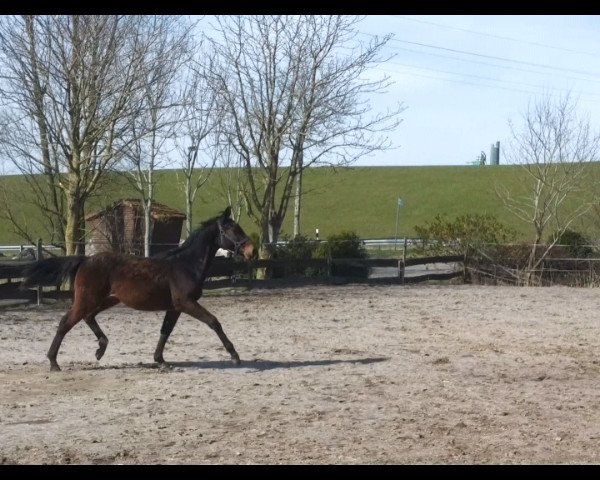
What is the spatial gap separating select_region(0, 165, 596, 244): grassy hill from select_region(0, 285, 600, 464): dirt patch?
39.1 metres

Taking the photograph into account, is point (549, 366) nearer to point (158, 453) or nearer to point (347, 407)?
point (347, 407)

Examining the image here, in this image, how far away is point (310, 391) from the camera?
32.9 feet

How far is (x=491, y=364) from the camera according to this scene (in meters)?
12.2

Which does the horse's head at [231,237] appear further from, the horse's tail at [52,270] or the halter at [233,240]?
the horse's tail at [52,270]

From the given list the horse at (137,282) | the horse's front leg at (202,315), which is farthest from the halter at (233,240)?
the horse's front leg at (202,315)

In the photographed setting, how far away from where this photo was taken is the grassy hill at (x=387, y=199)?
61812 millimetres

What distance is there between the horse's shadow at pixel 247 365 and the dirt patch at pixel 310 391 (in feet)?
0.09

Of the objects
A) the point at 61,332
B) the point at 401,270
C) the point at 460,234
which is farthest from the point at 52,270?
the point at 460,234

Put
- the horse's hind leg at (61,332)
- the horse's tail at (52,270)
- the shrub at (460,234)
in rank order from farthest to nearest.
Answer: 1. the shrub at (460,234)
2. the horse's tail at (52,270)
3. the horse's hind leg at (61,332)

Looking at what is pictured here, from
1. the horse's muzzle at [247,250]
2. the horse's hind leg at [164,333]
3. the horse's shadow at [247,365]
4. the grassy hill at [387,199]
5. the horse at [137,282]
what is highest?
the grassy hill at [387,199]

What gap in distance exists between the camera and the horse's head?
1183 centimetres

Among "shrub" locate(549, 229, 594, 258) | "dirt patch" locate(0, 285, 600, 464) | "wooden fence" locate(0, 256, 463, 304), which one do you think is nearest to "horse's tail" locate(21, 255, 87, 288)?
"dirt patch" locate(0, 285, 600, 464)

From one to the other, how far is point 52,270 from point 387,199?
61.1 m

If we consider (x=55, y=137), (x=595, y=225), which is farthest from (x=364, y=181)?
(x=55, y=137)
